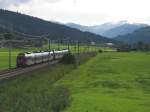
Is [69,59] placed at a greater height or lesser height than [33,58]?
lesser

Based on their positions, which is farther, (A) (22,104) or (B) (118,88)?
(B) (118,88)

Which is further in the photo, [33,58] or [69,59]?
[69,59]

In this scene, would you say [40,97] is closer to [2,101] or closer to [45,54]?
[2,101]

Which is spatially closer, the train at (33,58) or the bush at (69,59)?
the train at (33,58)

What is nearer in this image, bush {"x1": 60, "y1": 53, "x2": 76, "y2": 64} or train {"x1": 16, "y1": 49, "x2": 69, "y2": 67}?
train {"x1": 16, "y1": 49, "x2": 69, "y2": 67}

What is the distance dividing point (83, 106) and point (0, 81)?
67.5 ft

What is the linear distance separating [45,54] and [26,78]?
173 ft

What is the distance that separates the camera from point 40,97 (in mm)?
34094

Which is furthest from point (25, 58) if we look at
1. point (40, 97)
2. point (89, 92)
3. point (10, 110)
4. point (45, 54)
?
point (10, 110)

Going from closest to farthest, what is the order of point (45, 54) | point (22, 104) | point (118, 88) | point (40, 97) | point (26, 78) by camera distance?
1. point (22, 104)
2. point (40, 97)
3. point (118, 88)
4. point (26, 78)
5. point (45, 54)

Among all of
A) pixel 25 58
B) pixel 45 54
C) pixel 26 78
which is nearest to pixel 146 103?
pixel 26 78

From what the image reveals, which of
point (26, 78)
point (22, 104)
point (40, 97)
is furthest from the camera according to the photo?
point (26, 78)

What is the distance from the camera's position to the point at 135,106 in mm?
33000

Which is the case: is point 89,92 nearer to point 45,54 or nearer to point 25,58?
point 25,58
